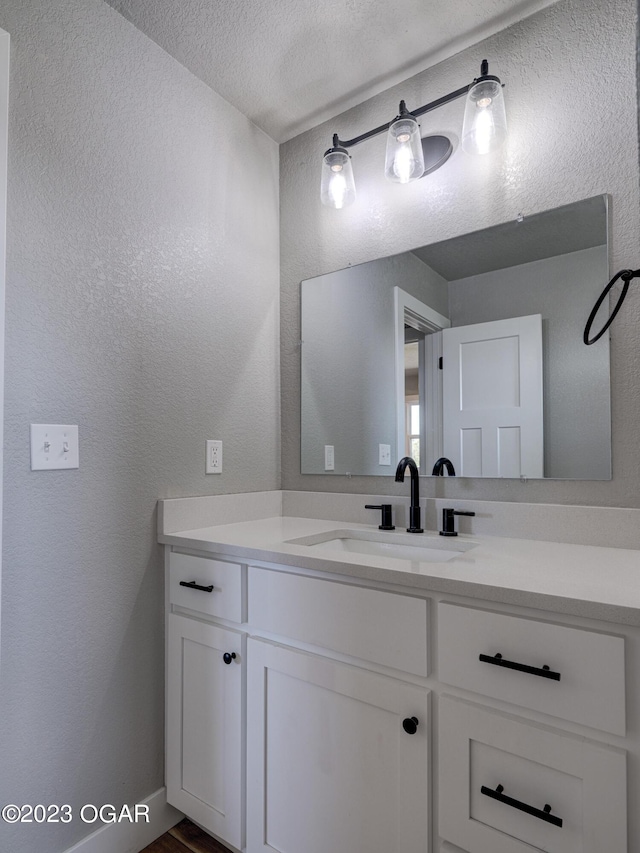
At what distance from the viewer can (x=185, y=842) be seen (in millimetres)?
1420

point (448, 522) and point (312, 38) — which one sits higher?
point (312, 38)

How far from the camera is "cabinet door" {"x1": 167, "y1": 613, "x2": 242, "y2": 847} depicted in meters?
1.29

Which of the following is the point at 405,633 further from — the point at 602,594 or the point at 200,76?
the point at 200,76

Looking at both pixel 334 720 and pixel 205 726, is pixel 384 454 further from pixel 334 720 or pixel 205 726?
pixel 205 726

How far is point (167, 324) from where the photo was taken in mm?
1573

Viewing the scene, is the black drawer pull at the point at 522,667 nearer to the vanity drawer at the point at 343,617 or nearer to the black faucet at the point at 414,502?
the vanity drawer at the point at 343,617

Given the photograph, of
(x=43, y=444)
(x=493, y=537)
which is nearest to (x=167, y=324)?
(x=43, y=444)

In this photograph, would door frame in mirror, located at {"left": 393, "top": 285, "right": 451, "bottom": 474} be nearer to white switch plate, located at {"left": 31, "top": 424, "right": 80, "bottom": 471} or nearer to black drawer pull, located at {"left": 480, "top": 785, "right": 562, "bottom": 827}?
black drawer pull, located at {"left": 480, "top": 785, "right": 562, "bottom": 827}

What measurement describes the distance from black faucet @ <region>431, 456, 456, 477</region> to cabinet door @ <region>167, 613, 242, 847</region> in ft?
2.57

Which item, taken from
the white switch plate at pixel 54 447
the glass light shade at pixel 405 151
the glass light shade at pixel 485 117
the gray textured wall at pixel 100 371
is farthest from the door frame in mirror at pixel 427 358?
the white switch plate at pixel 54 447

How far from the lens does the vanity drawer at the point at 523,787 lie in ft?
2.62

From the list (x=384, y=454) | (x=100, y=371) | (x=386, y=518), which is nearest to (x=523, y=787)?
(x=386, y=518)

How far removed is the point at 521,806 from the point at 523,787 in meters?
0.03

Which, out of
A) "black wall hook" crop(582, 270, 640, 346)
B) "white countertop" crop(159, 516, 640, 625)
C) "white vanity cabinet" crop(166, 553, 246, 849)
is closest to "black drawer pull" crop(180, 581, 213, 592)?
"white vanity cabinet" crop(166, 553, 246, 849)
